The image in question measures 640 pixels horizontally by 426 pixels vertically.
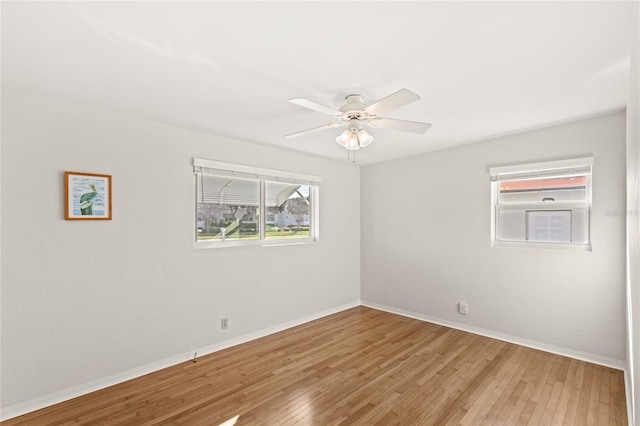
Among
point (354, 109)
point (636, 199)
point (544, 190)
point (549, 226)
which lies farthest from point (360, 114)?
point (549, 226)

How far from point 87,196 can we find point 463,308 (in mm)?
4265

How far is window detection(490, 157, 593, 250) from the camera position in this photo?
318 centimetres

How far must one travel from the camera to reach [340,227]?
4906 millimetres

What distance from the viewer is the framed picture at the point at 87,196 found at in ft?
8.21

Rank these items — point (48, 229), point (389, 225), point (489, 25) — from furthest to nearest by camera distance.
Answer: point (389, 225) < point (48, 229) < point (489, 25)

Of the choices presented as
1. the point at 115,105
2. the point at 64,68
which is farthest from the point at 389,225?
the point at 64,68

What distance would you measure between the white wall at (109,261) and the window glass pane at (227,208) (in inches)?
7.7

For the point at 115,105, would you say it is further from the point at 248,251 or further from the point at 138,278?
the point at 248,251

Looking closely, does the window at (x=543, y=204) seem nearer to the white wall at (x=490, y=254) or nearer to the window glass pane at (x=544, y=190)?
the window glass pane at (x=544, y=190)

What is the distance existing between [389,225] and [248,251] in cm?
226

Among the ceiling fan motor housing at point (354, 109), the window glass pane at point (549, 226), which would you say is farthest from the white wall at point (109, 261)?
the window glass pane at point (549, 226)

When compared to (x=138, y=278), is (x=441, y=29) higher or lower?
higher

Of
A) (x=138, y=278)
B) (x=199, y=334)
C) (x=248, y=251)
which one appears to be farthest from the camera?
(x=248, y=251)

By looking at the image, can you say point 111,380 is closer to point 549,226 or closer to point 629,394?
point 629,394
